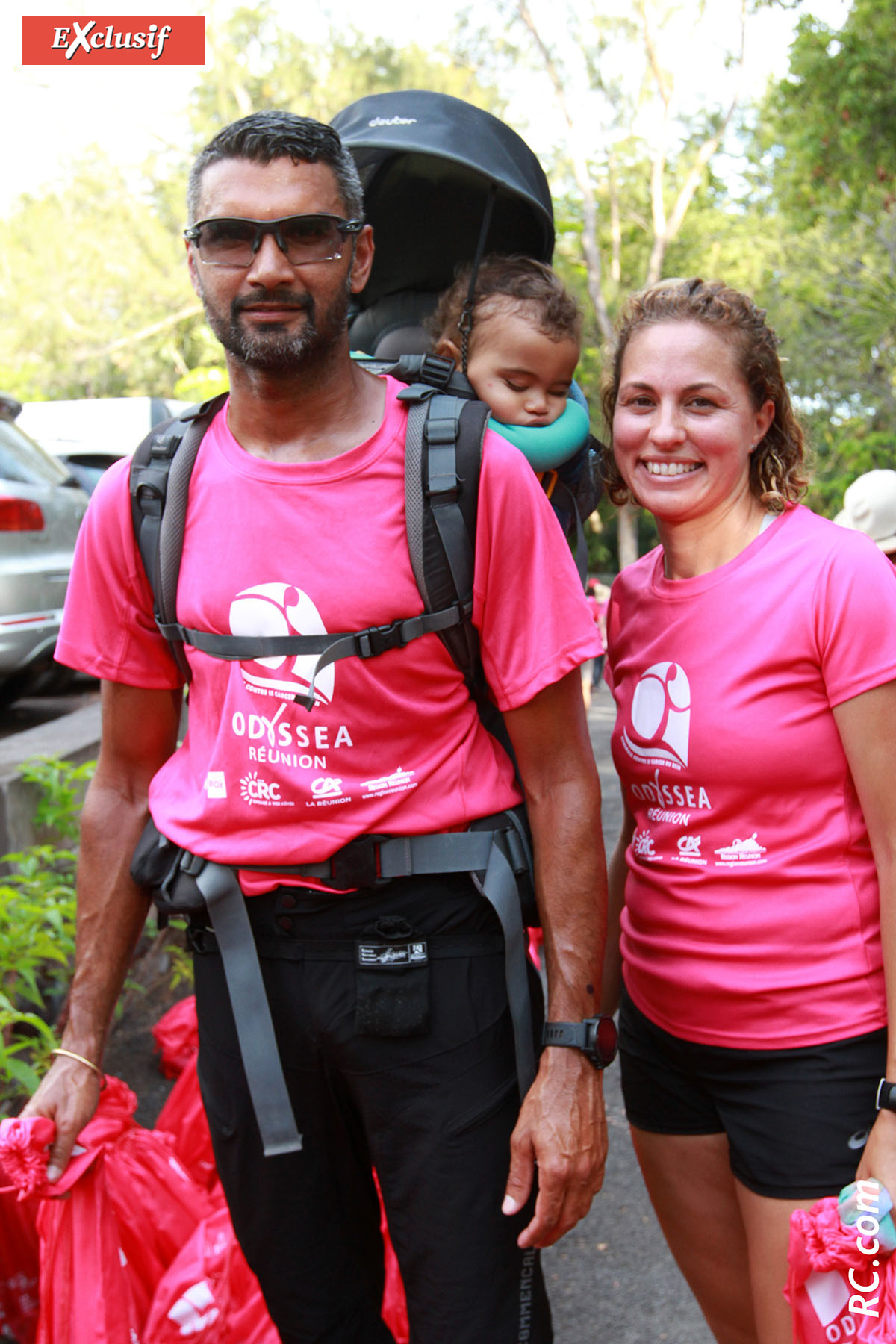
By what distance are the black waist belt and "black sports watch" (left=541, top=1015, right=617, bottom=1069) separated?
0.24 feet

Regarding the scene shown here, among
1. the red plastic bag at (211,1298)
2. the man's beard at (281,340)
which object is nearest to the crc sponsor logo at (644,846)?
the man's beard at (281,340)

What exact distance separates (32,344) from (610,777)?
27.2 meters

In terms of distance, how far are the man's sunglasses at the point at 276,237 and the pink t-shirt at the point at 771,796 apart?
33.2 inches

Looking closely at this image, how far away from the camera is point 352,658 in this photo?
1957 mm

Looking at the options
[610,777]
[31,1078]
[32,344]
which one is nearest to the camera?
[31,1078]

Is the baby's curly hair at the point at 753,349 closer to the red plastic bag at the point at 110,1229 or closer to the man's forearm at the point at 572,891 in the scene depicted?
the man's forearm at the point at 572,891

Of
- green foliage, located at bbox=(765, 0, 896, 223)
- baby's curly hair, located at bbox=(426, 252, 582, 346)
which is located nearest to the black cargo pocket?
baby's curly hair, located at bbox=(426, 252, 582, 346)

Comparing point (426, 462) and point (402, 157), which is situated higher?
point (402, 157)

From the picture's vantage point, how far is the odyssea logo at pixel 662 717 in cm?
210

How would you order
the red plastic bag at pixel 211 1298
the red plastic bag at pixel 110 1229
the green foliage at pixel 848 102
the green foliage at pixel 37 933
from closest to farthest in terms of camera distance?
the red plastic bag at pixel 110 1229, the red plastic bag at pixel 211 1298, the green foliage at pixel 37 933, the green foliage at pixel 848 102

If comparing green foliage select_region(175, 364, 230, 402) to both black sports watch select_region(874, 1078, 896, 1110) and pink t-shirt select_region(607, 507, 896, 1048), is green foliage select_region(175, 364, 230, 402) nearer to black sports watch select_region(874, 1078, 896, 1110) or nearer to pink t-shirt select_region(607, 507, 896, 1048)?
pink t-shirt select_region(607, 507, 896, 1048)

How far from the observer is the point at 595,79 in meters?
22.8

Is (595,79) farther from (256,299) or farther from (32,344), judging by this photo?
(256,299)

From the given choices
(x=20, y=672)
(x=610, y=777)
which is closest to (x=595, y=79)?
(x=610, y=777)
